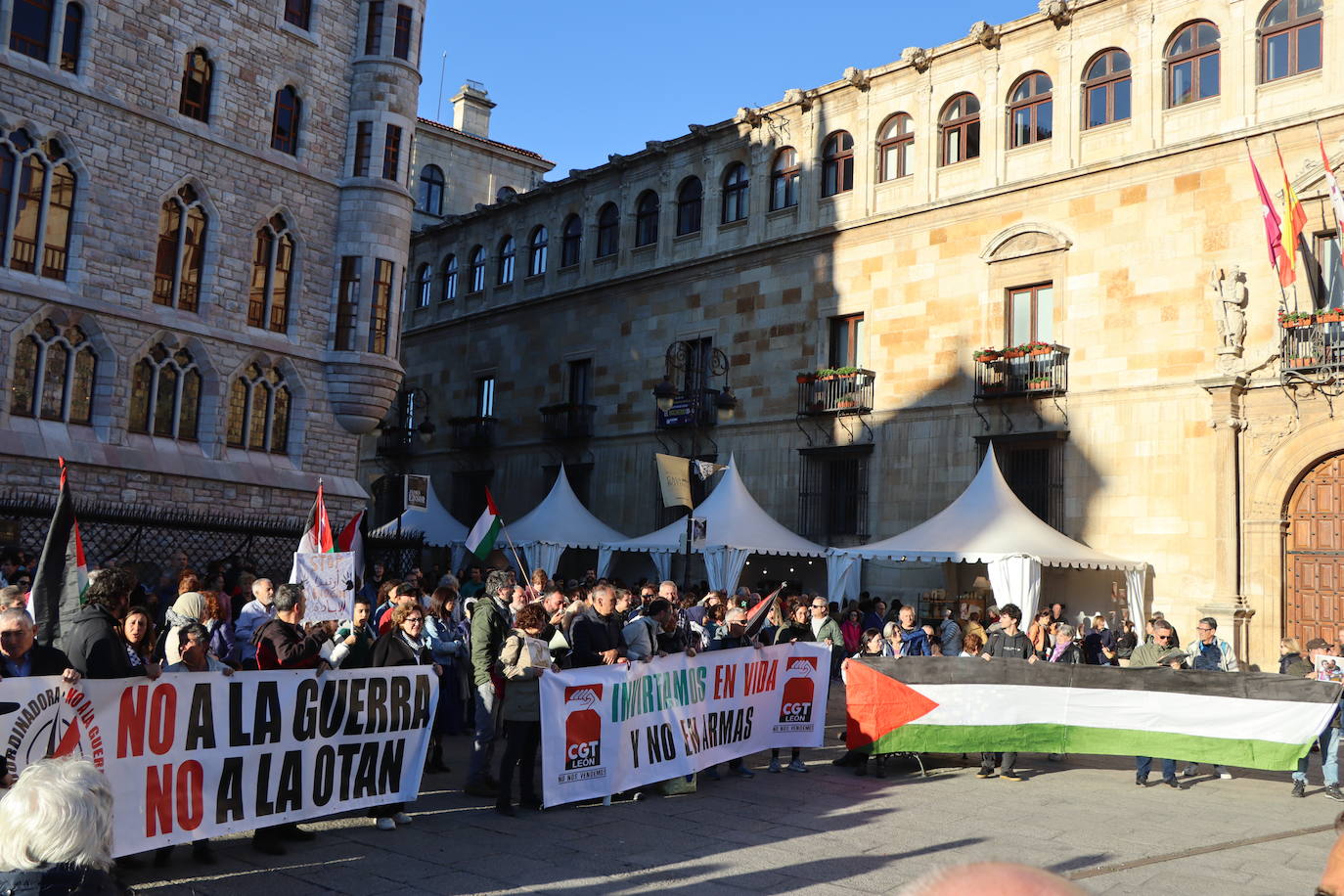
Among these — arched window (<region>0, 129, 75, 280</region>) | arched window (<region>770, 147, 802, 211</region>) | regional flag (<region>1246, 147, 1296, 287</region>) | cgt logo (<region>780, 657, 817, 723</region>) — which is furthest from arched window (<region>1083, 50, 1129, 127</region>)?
arched window (<region>0, 129, 75, 280</region>)

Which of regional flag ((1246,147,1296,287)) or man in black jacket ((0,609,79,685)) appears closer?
man in black jacket ((0,609,79,685))

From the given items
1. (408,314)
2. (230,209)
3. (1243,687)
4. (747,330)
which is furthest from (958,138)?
(408,314)

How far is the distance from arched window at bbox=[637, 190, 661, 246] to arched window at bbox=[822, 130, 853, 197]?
19.7 ft

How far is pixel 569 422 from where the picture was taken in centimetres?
3581

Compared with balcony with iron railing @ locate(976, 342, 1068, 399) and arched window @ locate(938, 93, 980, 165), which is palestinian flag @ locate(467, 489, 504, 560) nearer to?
balcony with iron railing @ locate(976, 342, 1068, 399)

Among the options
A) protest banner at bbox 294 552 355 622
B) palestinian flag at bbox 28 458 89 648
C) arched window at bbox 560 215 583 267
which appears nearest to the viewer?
palestinian flag at bbox 28 458 89 648

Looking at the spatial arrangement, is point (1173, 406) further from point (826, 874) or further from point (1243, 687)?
point (826, 874)

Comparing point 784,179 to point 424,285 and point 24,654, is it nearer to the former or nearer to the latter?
point 424,285

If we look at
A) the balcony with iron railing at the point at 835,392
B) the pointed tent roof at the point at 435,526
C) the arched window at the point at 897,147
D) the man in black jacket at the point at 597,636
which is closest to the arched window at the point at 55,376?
the pointed tent roof at the point at 435,526

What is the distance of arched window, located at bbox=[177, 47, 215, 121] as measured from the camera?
24203 mm

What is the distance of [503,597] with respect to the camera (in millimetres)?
13312

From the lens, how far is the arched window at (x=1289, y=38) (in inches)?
889

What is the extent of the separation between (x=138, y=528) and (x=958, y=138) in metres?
20.2

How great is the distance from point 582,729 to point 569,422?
85.8ft
